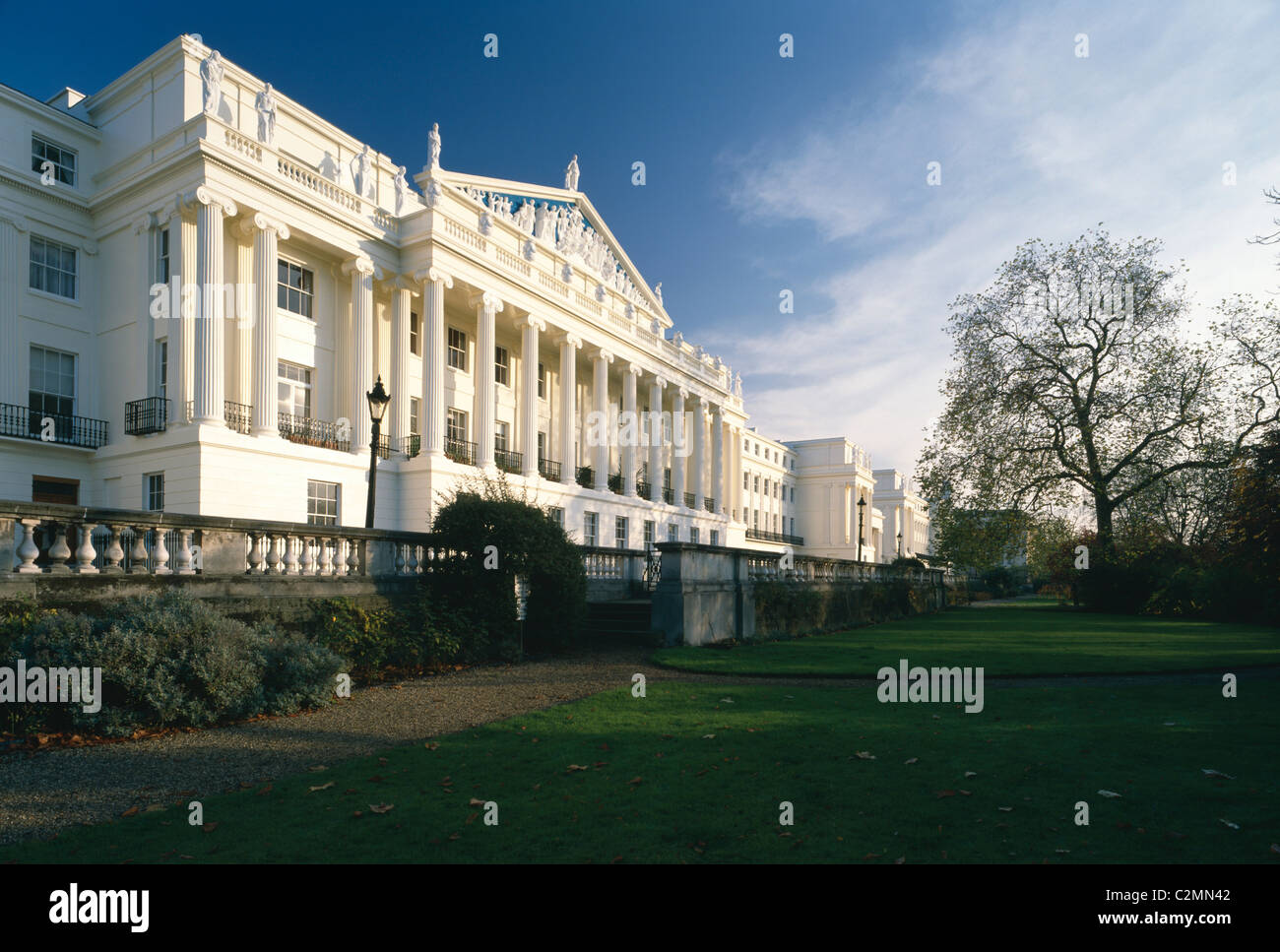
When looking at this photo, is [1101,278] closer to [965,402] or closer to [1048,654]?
[965,402]

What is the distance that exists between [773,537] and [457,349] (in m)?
53.3

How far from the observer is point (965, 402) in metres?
32.2

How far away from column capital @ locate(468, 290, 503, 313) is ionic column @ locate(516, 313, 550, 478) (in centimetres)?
217

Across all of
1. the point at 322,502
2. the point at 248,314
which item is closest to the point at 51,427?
the point at 248,314

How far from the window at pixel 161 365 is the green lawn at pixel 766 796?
68.8 feet

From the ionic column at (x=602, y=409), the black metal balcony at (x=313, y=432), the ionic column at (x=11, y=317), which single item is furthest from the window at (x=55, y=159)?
the ionic column at (x=602, y=409)

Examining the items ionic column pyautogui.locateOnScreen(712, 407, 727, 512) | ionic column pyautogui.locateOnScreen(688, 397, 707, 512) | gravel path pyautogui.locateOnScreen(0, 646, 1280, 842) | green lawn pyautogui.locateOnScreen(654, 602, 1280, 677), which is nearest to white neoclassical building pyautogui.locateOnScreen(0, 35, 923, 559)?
green lawn pyautogui.locateOnScreen(654, 602, 1280, 677)

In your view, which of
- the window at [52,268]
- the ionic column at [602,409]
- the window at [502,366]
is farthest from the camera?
the ionic column at [602,409]

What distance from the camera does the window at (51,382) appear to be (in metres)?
24.2

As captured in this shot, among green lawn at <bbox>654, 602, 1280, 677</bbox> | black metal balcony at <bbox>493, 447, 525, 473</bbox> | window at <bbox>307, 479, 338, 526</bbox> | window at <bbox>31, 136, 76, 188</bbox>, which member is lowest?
green lawn at <bbox>654, 602, 1280, 677</bbox>

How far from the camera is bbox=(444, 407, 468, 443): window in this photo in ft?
108

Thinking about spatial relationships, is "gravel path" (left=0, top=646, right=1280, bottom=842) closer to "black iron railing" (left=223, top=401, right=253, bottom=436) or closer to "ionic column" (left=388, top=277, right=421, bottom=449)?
"black iron railing" (left=223, top=401, right=253, bottom=436)

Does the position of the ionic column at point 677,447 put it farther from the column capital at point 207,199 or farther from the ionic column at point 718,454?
the column capital at point 207,199
